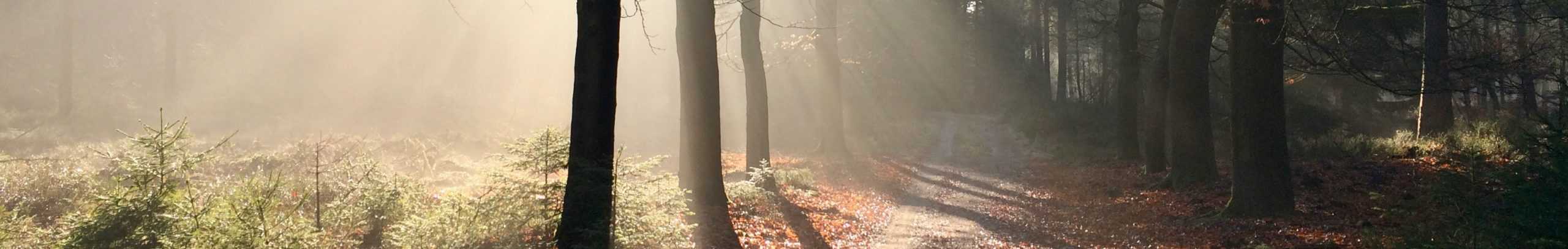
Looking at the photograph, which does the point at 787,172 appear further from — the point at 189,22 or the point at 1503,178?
the point at 189,22

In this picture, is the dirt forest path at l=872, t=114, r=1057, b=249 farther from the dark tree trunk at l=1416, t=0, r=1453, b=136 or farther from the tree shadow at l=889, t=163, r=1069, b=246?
the dark tree trunk at l=1416, t=0, r=1453, b=136

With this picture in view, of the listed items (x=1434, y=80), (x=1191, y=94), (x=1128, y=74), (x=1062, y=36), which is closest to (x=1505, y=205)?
(x=1191, y=94)

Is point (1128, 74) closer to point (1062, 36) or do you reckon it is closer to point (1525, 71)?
point (1525, 71)

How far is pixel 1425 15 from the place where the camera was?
54.1ft

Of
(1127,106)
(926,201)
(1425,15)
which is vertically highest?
(1425,15)

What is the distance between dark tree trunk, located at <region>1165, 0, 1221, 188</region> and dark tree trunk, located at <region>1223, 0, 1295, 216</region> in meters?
2.56

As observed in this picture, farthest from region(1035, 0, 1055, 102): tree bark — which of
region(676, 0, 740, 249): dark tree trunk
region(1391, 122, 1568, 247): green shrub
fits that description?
region(1391, 122, 1568, 247): green shrub

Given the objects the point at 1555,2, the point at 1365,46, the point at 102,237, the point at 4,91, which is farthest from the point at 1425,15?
the point at 4,91

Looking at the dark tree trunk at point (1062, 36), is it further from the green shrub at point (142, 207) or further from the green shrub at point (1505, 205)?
the green shrub at point (142, 207)

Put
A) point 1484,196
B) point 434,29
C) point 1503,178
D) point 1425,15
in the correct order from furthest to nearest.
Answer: point 434,29, point 1425,15, point 1484,196, point 1503,178

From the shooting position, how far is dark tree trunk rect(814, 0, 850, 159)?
84.9ft

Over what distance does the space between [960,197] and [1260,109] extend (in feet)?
26.1

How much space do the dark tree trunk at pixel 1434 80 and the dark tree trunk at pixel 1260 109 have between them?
300 inches

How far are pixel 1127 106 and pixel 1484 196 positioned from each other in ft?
47.1
